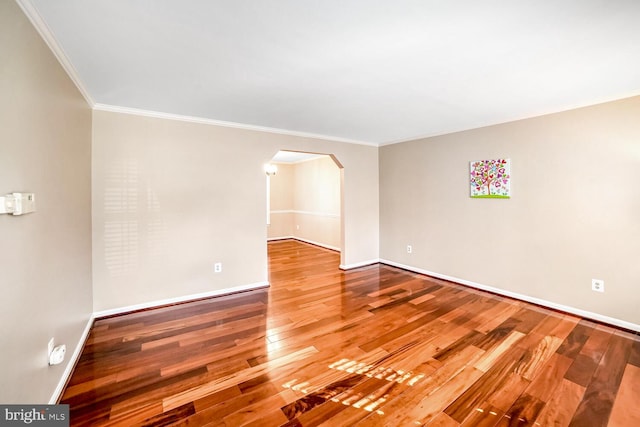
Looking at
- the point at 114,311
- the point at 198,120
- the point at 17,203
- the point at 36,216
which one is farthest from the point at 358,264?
the point at 17,203

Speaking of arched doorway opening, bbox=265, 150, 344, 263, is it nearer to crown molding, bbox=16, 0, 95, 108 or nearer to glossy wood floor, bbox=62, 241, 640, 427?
glossy wood floor, bbox=62, 241, 640, 427

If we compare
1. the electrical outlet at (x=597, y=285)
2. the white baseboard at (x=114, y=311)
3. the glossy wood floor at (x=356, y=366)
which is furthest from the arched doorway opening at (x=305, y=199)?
the electrical outlet at (x=597, y=285)

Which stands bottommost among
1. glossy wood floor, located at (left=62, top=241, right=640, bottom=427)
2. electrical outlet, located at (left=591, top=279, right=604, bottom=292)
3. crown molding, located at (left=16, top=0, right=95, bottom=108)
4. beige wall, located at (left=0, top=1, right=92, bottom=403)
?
glossy wood floor, located at (left=62, top=241, right=640, bottom=427)

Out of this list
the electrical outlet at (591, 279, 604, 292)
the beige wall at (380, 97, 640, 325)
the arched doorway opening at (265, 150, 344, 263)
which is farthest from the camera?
the arched doorway opening at (265, 150, 344, 263)

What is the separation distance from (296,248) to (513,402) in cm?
543

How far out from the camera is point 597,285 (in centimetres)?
286

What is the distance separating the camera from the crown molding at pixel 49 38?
1.41 metres

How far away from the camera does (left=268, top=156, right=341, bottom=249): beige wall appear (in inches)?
259

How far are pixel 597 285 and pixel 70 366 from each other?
196 inches

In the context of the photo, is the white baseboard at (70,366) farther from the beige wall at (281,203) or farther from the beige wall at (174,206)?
the beige wall at (281,203)

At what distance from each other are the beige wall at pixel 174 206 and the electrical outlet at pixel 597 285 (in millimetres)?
3957

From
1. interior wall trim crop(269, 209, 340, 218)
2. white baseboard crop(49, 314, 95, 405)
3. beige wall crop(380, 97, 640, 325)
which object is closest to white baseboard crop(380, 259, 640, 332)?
beige wall crop(380, 97, 640, 325)

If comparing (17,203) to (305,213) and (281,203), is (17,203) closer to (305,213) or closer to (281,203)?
(305,213)

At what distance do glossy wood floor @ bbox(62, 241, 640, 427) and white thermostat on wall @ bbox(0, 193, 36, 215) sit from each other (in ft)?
4.23
